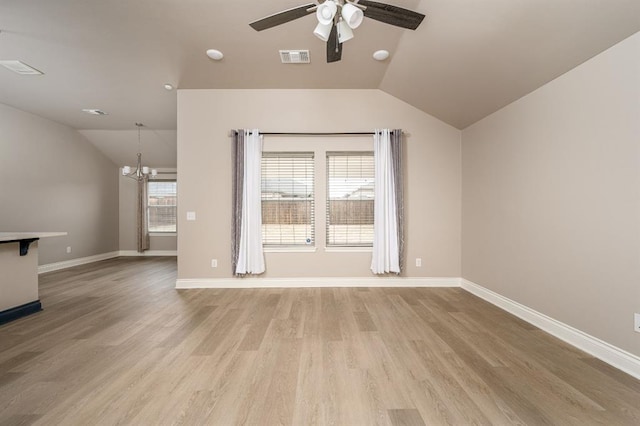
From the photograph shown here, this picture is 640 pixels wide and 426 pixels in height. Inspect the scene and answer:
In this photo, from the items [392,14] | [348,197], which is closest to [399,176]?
[348,197]

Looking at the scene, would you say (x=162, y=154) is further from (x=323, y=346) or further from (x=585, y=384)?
(x=585, y=384)

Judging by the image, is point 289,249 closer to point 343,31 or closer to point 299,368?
point 299,368

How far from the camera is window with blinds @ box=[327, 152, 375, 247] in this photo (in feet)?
13.3

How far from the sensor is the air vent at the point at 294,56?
3.03 m

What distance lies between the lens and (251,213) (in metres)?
3.86

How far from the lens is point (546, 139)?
99.7 inches

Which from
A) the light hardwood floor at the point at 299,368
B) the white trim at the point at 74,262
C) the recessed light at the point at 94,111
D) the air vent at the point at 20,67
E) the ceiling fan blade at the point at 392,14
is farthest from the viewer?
the white trim at the point at 74,262

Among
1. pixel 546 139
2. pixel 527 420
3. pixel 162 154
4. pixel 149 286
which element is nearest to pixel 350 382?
pixel 527 420

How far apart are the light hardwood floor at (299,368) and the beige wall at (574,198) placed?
1.37 feet

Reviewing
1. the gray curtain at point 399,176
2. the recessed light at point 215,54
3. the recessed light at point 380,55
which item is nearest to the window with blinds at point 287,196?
the gray curtain at point 399,176

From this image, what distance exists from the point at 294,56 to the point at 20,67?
3611mm

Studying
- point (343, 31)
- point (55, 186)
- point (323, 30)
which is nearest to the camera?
point (323, 30)

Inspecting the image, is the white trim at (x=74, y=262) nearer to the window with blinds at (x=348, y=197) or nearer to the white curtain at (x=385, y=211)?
the window with blinds at (x=348, y=197)

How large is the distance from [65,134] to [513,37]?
7912 millimetres
